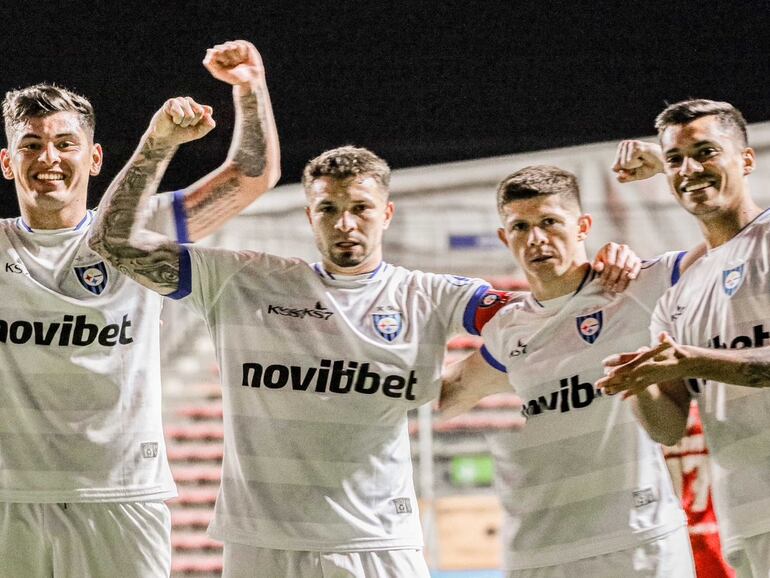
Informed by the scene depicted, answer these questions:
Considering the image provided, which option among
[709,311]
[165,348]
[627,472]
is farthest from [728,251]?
[165,348]

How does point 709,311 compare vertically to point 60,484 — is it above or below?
above

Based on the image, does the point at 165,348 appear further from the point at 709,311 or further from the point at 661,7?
the point at 709,311

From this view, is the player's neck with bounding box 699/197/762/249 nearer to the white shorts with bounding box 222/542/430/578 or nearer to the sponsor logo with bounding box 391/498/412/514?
the sponsor logo with bounding box 391/498/412/514

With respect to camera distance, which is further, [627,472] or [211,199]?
[211,199]

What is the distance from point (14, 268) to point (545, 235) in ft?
4.83

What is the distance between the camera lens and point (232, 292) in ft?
8.62

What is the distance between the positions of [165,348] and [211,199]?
11.0 ft

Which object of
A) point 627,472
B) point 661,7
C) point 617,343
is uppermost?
point 661,7

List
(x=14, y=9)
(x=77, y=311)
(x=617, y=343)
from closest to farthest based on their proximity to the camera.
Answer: (x=617, y=343) → (x=77, y=311) → (x=14, y=9)

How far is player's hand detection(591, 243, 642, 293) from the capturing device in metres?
2.54

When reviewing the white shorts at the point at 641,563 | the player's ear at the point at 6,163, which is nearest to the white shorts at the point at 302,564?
the white shorts at the point at 641,563

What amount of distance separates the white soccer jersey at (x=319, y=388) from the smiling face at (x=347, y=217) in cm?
9

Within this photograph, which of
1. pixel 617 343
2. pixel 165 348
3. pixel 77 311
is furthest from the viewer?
pixel 165 348

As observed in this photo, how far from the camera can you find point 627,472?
2412mm
